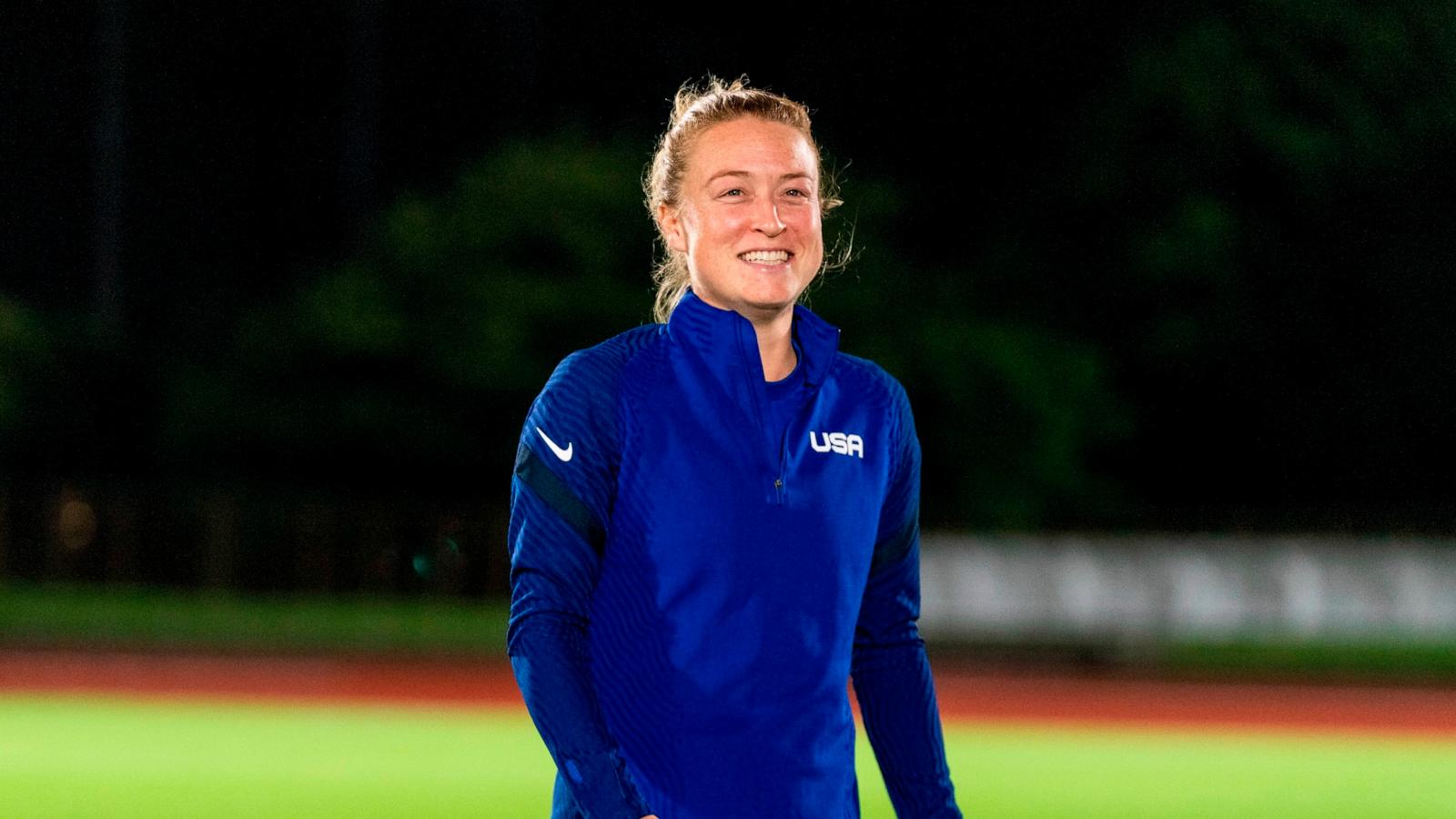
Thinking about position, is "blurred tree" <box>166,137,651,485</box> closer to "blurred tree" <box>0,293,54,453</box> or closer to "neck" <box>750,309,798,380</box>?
"blurred tree" <box>0,293,54,453</box>

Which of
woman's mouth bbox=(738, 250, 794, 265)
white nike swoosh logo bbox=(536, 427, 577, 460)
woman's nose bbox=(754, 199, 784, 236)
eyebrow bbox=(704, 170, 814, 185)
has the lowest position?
white nike swoosh logo bbox=(536, 427, 577, 460)

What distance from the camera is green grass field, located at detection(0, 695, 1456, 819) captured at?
10406mm

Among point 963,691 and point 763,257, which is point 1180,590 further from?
point 763,257

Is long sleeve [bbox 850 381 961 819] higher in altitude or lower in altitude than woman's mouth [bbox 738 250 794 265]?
lower

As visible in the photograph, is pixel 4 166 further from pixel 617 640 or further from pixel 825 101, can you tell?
pixel 617 640

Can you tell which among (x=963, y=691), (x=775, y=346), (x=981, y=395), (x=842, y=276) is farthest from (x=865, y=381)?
(x=981, y=395)

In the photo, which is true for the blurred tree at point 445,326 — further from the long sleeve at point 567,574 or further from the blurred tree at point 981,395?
the long sleeve at point 567,574

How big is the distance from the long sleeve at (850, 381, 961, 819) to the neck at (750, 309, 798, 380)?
0.20 m

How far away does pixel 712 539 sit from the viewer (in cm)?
255

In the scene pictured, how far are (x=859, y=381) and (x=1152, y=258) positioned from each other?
27.1 metres

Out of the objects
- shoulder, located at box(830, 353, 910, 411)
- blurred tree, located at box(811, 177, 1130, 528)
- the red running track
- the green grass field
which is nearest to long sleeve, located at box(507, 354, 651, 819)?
shoulder, located at box(830, 353, 910, 411)

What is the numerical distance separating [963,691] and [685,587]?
641 inches

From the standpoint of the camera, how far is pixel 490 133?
3244cm

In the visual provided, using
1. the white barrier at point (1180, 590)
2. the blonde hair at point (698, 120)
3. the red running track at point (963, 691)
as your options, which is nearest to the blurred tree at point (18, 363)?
the red running track at point (963, 691)
